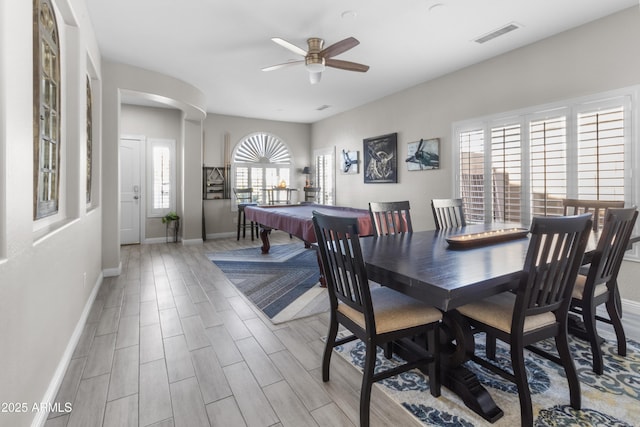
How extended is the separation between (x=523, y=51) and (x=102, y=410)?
4.81 metres

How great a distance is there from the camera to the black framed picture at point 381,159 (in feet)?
17.4

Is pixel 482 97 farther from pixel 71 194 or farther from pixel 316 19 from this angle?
pixel 71 194

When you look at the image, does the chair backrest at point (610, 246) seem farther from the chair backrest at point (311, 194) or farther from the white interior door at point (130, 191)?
the white interior door at point (130, 191)

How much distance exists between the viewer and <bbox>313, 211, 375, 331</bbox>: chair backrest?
1.51 m

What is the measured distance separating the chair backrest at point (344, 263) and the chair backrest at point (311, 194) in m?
5.48

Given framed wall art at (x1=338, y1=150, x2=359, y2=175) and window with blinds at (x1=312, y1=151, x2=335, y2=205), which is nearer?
framed wall art at (x1=338, y1=150, x2=359, y2=175)

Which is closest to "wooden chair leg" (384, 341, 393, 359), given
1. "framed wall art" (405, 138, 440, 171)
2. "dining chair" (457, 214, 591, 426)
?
"dining chair" (457, 214, 591, 426)

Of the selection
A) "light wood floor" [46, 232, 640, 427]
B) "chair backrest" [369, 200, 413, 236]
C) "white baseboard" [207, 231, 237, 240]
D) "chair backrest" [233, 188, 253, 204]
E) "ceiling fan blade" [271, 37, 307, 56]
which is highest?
"ceiling fan blade" [271, 37, 307, 56]

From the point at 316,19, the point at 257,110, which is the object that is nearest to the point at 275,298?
the point at 316,19

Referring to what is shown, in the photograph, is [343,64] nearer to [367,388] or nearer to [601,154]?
[601,154]

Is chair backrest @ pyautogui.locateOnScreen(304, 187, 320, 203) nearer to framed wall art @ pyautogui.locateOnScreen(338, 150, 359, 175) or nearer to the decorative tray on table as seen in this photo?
framed wall art @ pyautogui.locateOnScreen(338, 150, 359, 175)

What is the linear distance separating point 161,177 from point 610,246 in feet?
22.8

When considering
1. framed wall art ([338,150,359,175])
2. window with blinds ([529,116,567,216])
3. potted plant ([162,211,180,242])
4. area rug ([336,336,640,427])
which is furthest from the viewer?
potted plant ([162,211,180,242])

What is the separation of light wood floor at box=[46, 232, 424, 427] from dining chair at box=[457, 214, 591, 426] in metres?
0.59
